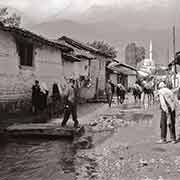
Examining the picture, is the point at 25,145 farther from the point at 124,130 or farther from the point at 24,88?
the point at 24,88

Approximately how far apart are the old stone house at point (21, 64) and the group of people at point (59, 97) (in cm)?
48

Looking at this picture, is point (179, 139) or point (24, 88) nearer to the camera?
point (179, 139)

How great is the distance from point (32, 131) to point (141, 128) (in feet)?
13.3

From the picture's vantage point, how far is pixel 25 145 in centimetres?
960

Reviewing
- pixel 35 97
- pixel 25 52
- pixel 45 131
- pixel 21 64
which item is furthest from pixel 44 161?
pixel 25 52

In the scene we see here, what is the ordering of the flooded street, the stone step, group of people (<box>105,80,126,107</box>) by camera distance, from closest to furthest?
the flooded street
the stone step
group of people (<box>105,80,126,107</box>)

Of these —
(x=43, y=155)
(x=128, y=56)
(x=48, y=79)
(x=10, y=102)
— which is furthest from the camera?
(x=128, y=56)

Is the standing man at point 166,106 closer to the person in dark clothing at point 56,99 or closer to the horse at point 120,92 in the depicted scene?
the person in dark clothing at point 56,99

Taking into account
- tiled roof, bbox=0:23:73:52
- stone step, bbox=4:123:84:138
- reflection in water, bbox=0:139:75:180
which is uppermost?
tiled roof, bbox=0:23:73:52

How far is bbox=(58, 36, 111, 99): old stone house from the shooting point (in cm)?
2345

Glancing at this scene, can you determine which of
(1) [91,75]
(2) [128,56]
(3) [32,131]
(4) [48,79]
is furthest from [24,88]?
(2) [128,56]

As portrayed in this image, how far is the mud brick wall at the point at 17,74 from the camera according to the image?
1382 cm

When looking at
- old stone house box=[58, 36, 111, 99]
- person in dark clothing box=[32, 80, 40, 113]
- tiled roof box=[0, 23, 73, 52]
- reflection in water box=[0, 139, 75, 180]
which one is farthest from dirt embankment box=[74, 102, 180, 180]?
old stone house box=[58, 36, 111, 99]

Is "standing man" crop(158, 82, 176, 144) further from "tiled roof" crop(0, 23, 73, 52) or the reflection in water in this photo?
"tiled roof" crop(0, 23, 73, 52)
